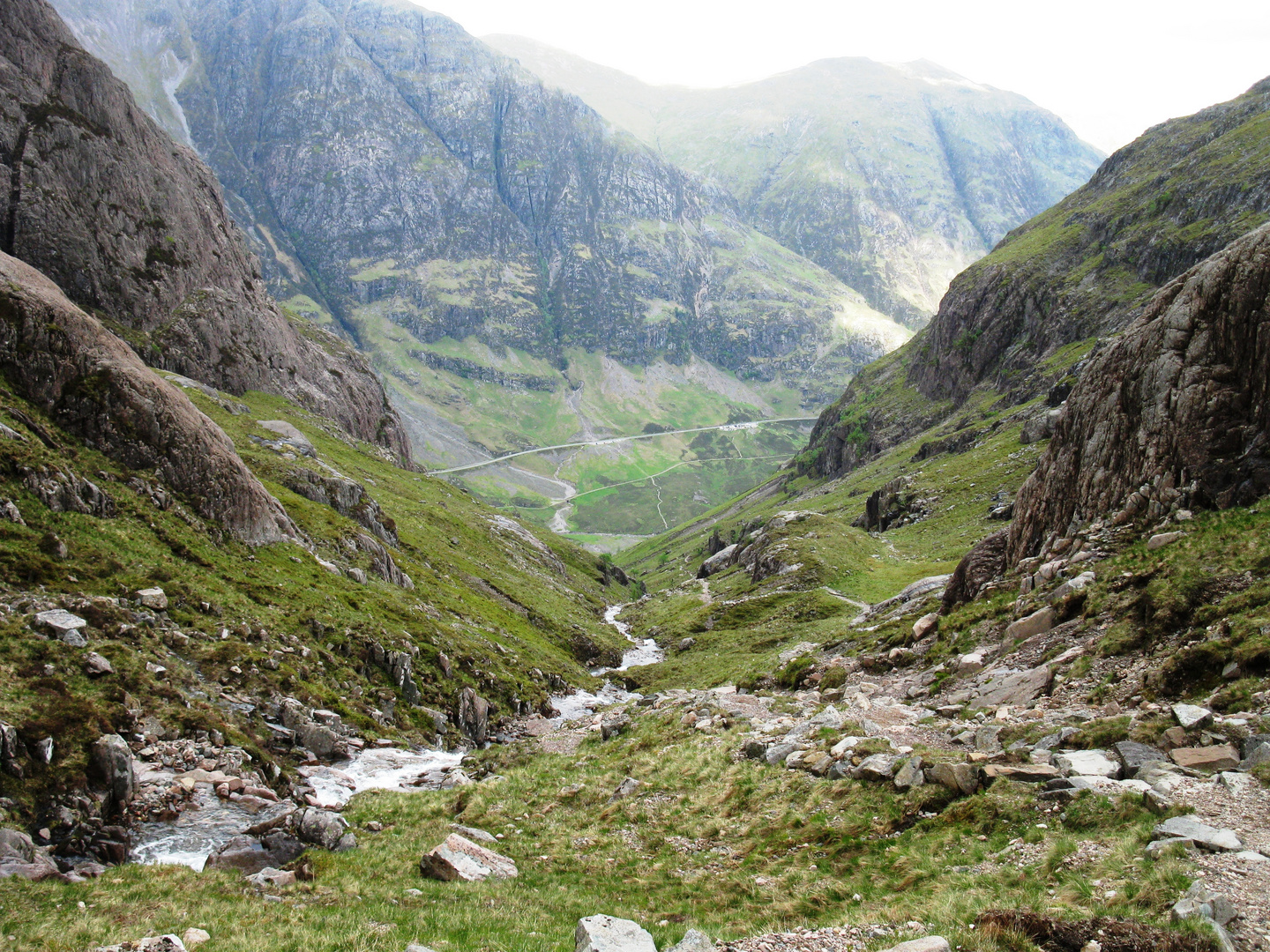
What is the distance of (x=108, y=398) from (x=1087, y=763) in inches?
2025

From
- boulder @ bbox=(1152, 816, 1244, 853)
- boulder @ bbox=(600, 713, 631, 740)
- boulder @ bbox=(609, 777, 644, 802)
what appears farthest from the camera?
boulder @ bbox=(600, 713, 631, 740)

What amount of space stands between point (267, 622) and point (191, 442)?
15.0m

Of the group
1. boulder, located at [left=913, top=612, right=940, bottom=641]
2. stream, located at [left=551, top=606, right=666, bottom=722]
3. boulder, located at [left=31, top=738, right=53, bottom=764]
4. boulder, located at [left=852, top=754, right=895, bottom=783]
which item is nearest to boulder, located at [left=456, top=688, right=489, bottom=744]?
stream, located at [left=551, top=606, right=666, bottom=722]

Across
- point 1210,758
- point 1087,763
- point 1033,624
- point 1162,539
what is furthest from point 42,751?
point 1162,539

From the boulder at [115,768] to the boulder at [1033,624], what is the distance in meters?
33.7

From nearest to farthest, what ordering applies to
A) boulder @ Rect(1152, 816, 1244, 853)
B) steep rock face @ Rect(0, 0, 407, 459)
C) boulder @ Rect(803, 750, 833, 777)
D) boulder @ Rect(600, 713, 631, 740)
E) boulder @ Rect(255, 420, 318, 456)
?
1. boulder @ Rect(1152, 816, 1244, 853)
2. boulder @ Rect(803, 750, 833, 777)
3. boulder @ Rect(600, 713, 631, 740)
4. boulder @ Rect(255, 420, 318, 456)
5. steep rock face @ Rect(0, 0, 407, 459)

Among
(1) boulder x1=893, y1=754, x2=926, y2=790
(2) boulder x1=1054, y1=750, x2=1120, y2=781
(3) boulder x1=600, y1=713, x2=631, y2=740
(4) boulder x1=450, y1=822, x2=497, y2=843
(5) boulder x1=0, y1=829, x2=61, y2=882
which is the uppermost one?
(2) boulder x1=1054, y1=750, x2=1120, y2=781

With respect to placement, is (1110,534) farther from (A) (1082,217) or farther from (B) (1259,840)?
(A) (1082,217)

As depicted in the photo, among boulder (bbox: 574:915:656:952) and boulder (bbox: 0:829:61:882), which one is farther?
boulder (bbox: 0:829:61:882)

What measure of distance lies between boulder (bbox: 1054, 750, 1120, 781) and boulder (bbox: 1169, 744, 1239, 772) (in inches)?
52.1

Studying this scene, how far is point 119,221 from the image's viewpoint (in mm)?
119562

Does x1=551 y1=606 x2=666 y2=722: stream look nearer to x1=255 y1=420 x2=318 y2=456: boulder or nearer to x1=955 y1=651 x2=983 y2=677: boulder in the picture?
x1=955 y1=651 x2=983 y2=677: boulder

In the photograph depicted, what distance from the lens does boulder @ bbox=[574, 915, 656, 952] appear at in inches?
512

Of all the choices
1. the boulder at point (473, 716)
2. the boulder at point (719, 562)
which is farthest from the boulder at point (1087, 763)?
the boulder at point (719, 562)
